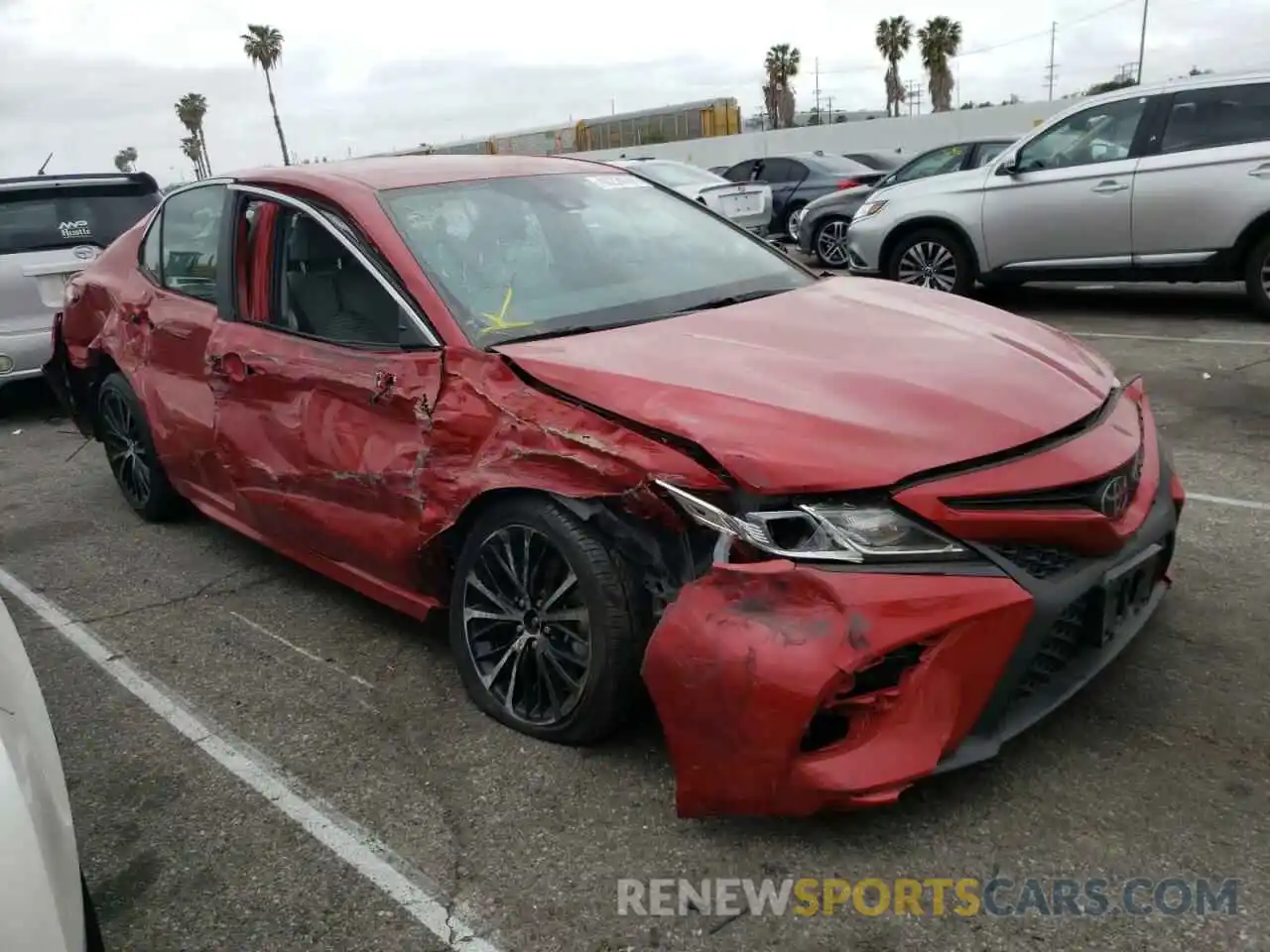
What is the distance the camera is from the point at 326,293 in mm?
3652

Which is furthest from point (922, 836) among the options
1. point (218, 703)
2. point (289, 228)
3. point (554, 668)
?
point (289, 228)

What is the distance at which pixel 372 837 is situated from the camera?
272 centimetres

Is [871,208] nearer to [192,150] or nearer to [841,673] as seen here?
[841,673]

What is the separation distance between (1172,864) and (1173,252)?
6.84 m

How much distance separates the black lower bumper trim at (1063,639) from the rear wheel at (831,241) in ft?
33.6

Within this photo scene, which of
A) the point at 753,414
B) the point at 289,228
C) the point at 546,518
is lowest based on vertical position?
the point at 546,518

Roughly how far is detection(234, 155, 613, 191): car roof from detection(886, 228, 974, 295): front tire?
570 centimetres

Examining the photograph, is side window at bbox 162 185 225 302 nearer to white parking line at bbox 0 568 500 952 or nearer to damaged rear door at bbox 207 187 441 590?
damaged rear door at bbox 207 187 441 590

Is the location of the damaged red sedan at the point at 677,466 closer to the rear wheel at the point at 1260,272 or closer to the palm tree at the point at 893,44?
the rear wheel at the point at 1260,272

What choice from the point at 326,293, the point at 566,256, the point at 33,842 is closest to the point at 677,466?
the point at 566,256

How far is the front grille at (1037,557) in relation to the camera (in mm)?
2455

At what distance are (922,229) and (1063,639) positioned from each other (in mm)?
7488

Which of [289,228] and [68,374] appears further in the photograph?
[68,374]

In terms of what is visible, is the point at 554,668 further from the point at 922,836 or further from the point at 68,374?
the point at 68,374
